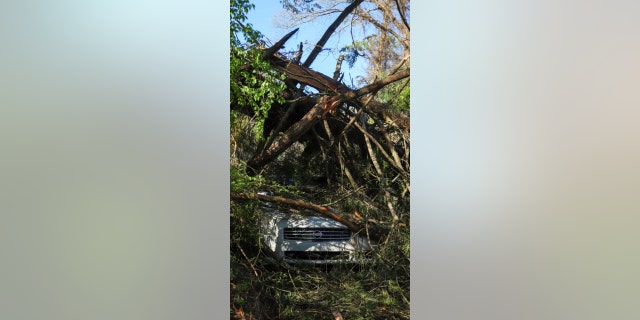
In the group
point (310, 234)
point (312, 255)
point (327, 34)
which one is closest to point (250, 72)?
point (327, 34)

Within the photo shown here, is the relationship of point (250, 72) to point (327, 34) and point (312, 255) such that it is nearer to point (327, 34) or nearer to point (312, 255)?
point (327, 34)

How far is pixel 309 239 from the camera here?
11.0 feet

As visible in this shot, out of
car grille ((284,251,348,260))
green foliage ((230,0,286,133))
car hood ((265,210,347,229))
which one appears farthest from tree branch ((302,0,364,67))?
car grille ((284,251,348,260))

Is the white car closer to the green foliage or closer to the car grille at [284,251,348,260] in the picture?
the car grille at [284,251,348,260]

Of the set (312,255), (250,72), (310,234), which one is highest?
(250,72)

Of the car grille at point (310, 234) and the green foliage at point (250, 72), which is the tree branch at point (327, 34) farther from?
the car grille at point (310, 234)

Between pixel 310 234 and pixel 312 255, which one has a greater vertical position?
pixel 310 234

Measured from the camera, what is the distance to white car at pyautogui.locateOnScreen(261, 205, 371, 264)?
10.8 feet

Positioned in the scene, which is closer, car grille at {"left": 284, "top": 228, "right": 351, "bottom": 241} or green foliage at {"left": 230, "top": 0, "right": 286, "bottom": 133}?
green foliage at {"left": 230, "top": 0, "right": 286, "bottom": 133}

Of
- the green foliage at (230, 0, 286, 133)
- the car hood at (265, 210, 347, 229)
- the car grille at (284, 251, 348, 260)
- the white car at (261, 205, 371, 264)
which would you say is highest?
the green foliage at (230, 0, 286, 133)
